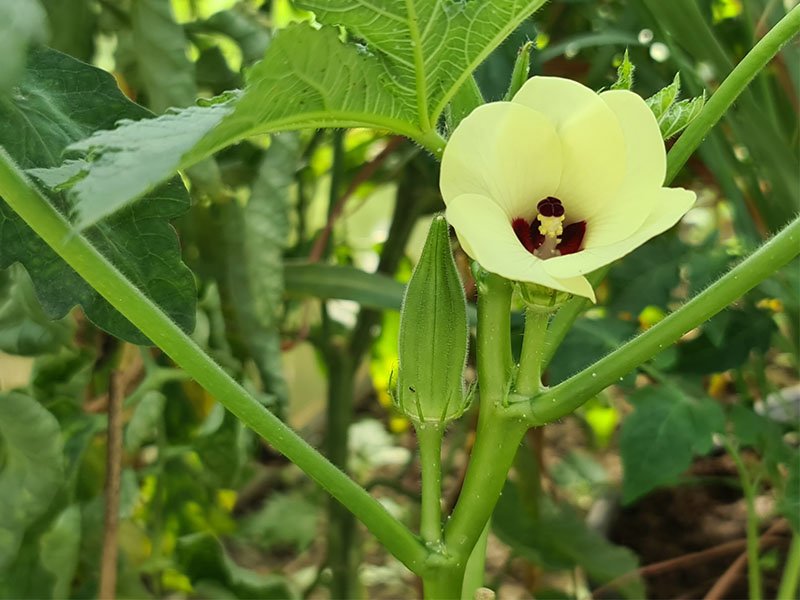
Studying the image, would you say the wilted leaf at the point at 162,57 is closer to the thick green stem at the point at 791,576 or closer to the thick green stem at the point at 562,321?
the thick green stem at the point at 562,321

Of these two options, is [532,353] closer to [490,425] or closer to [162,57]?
[490,425]

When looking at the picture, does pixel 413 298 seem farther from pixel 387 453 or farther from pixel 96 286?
pixel 387 453

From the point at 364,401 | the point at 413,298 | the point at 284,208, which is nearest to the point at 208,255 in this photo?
the point at 284,208

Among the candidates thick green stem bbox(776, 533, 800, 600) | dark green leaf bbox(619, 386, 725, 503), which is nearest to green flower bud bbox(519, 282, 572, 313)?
dark green leaf bbox(619, 386, 725, 503)

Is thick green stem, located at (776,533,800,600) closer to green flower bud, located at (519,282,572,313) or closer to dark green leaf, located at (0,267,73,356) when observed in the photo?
green flower bud, located at (519,282,572,313)

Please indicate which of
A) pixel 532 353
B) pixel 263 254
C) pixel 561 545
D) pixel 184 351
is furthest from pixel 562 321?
pixel 561 545

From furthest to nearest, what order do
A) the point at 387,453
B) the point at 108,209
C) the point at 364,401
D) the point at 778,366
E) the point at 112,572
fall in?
the point at 364,401 → the point at 778,366 → the point at 387,453 → the point at 112,572 → the point at 108,209

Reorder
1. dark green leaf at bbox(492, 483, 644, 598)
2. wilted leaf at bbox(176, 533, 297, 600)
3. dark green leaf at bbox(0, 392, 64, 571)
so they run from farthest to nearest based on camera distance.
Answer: dark green leaf at bbox(492, 483, 644, 598) < wilted leaf at bbox(176, 533, 297, 600) < dark green leaf at bbox(0, 392, 64, 571)
